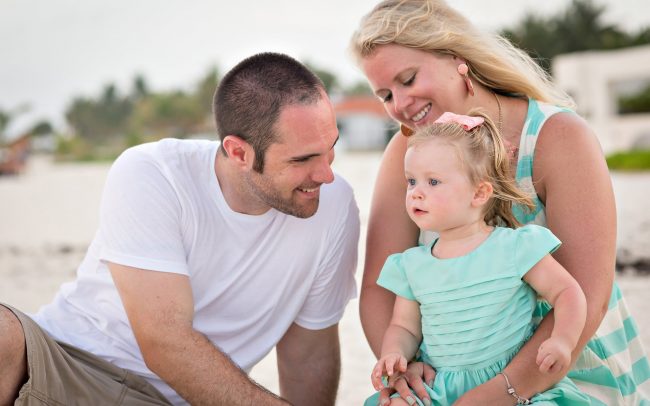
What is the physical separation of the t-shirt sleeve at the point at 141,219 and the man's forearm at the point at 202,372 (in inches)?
11.6

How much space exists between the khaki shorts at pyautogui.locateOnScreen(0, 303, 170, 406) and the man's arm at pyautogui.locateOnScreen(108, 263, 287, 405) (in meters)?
0.20

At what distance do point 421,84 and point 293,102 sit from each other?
545mm

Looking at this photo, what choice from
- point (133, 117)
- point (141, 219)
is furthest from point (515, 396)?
point (133, 117)

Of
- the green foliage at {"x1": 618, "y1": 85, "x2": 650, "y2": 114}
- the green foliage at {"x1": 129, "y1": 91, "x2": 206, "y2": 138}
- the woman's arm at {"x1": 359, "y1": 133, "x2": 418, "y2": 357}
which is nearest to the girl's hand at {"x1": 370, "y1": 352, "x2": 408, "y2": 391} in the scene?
the woman's arm at {"x1": 359, "y1": 133, "x2": 418, "y2": 357}

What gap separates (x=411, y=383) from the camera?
2.74 meters

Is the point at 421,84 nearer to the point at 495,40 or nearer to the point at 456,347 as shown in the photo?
the point at 495,40

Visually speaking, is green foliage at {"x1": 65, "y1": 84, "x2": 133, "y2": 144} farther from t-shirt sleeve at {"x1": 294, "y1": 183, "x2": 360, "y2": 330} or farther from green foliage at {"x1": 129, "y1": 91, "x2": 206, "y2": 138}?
t-shirt sleeve at {"x1": 294, "y1": 183, "x2": 360, "y2": 330}

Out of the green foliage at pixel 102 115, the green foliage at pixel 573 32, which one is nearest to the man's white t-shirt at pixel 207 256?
the green foliage at pixel 573 32

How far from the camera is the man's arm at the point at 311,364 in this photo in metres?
3.57

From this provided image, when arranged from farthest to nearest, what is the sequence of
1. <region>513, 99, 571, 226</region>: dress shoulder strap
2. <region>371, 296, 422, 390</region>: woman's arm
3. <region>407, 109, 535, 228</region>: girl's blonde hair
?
<region>513, 99, 571, 226</region>: dress shoulder strap
<region>371, 296, 422, 390</region>: woman's arm
<region>407, 109, 535, 228</region>: girl's blonde hair

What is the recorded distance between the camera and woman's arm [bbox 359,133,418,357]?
10.5 feet

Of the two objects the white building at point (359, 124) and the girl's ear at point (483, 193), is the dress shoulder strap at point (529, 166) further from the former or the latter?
the white building at point (359, 124)

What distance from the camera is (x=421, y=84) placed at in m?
3.20

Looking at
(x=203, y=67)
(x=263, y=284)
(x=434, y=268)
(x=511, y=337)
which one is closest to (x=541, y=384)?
(x=511, y=337)
